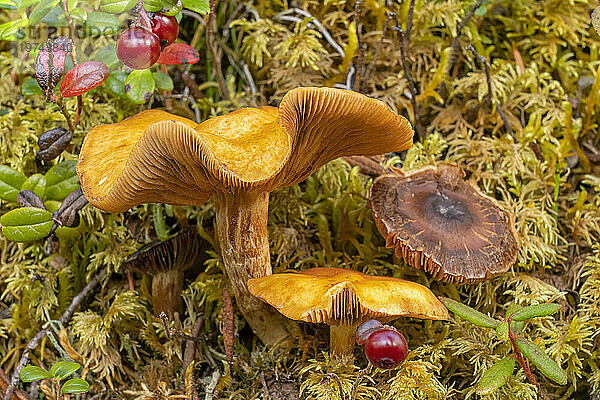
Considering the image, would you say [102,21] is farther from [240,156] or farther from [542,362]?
[542,362]

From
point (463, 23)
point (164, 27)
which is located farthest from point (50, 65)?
point (463, 23)

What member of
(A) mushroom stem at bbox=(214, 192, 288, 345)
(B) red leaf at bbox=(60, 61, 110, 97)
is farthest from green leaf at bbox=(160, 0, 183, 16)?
(A) mushroom stem at bbox=(214, 192, 288, 345)

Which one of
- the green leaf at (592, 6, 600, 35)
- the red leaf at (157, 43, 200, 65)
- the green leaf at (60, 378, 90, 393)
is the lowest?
the green leaf at (60, 378, 90, 393)

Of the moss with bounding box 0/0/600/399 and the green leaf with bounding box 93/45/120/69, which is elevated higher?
the green leaf with bounding box 93/45/120/69

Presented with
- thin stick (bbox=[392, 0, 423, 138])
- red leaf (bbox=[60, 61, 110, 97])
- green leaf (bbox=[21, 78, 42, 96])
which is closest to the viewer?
red leaf (bbox=[60, 61, 110, 97])

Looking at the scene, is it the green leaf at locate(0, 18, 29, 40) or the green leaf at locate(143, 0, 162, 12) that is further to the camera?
the green leaf at locate(0, 18, 29, 40)

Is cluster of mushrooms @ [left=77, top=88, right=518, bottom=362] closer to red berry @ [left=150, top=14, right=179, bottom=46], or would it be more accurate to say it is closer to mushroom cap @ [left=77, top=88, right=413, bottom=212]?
mushroom cap @ [left=77, top=88, right=413, bottom=212]

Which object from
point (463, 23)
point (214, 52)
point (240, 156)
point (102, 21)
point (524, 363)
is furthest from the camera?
point (463, 23)
